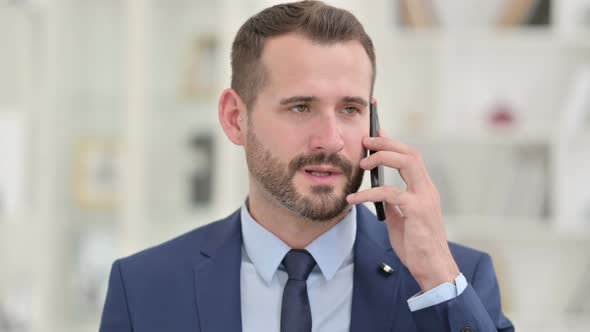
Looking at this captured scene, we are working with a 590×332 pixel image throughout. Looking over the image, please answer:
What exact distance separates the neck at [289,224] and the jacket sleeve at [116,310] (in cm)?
34

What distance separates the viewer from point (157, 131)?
3.75 meters

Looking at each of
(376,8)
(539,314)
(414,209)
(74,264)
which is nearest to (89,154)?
(74,264)

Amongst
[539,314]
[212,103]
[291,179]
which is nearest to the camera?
[291,179]

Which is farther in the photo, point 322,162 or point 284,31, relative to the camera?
point 284,31

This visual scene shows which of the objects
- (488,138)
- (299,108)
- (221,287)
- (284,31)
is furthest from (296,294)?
(488,138)

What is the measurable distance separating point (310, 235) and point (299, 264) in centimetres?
7

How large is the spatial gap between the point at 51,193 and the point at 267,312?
A: 225cm

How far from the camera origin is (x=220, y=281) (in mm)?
1807

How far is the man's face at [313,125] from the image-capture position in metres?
1.71

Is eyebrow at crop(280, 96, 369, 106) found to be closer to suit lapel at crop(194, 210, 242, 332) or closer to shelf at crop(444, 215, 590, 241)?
suit lapel at crop(194, 210, 242, 332)

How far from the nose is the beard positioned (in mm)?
15

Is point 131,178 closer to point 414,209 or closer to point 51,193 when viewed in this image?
point 51,193

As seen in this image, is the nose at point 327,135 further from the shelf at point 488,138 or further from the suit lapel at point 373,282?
the shelf at point 488,138

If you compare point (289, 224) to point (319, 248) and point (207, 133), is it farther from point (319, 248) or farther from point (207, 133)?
point (207, 133)
